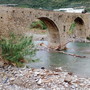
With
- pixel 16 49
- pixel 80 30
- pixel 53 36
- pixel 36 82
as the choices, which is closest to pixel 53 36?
pixel 53 36

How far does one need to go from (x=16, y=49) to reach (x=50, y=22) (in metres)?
12.7

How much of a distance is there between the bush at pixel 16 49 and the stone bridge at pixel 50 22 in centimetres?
154

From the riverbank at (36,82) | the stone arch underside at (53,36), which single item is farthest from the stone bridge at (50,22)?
the riverbank at (36,82)

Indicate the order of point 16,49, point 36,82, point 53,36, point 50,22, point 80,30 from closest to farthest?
point 36,82, point 16,49, point 50,22, point 53,36, point 80,30

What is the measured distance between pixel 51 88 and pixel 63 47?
17952 mm

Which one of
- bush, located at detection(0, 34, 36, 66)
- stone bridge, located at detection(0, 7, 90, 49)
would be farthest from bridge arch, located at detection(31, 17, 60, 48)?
bush, located at detection(0, 34, 36, 66)

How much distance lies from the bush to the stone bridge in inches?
60.6

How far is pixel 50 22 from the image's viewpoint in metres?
27.2

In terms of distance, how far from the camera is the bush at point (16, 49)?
1496cm

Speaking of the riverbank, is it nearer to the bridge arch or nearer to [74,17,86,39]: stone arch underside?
the bridge arch

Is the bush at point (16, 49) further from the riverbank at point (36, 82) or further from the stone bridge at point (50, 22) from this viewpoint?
the stone bridge at point (50, 22)

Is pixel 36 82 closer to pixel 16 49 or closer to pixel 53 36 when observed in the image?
A: pixel 16 49

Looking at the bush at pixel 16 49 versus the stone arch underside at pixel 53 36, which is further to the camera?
the stone arch underside at pixel 53 36

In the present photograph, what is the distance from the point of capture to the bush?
15.0m
